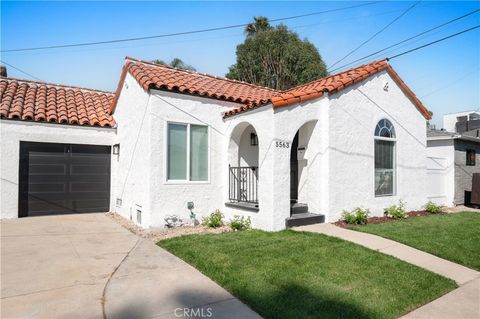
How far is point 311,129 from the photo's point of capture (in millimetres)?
8648

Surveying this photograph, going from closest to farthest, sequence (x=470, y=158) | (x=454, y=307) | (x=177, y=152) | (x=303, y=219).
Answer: (x=454, y=307) < (x=303, y=219) < (x=177, y=152) < (x=470, y=158)

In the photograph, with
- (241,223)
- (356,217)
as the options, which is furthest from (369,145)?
(241,223)

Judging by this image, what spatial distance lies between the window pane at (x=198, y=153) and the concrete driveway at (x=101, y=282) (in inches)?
97.6

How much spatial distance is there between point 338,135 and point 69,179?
28.5 ft

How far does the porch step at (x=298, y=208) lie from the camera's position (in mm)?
8198

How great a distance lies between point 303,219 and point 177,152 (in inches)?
149

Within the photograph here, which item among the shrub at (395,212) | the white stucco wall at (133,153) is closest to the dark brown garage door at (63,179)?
the white stucco wall at (133,153)

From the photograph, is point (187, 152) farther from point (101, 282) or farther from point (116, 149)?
point (101, 282)

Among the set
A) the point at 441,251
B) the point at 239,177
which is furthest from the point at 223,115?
the point at 441,251

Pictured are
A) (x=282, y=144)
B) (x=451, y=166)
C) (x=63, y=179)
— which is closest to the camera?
(x=282, y=144)

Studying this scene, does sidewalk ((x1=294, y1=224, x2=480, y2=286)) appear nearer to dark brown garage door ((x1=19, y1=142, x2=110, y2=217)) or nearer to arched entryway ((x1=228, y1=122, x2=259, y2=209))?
arched entryway ((x1=228, y1=122, x2=259, y2=209))

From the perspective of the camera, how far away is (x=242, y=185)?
9.12 metres

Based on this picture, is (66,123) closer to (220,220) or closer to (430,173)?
(220,220)

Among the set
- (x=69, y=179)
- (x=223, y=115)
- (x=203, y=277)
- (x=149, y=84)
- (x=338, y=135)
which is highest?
(x=149, y=84)
